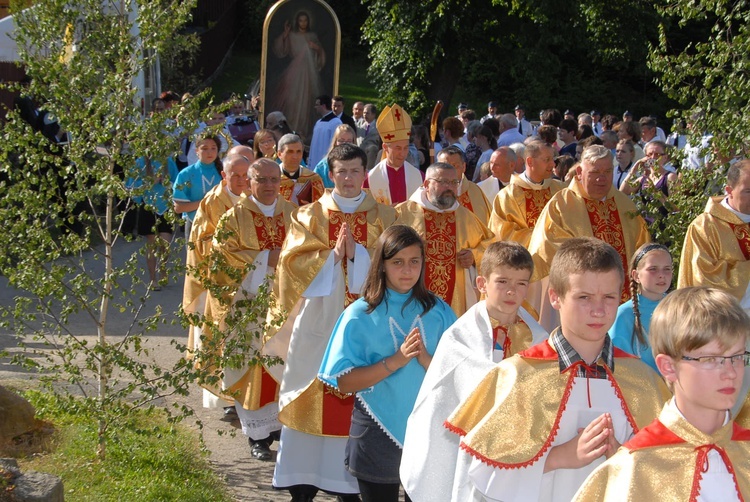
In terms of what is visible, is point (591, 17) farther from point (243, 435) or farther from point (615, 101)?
point (243, 435)

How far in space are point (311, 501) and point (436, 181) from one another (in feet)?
7.47

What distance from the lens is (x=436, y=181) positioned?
7.07 meters

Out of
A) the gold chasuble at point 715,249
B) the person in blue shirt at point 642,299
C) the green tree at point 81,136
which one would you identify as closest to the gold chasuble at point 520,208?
the gold chasuble at point 715,249

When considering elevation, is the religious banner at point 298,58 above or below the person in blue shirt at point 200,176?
above

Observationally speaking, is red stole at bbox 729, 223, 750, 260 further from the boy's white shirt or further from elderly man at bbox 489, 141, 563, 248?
the boy's white shirt

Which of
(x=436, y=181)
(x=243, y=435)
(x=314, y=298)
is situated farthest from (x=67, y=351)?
(x=436, y=181)

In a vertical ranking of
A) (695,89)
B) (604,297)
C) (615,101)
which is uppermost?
(615,101)

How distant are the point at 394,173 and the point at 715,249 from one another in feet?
10.4

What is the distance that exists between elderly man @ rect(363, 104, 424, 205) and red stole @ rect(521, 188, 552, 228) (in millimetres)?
1225

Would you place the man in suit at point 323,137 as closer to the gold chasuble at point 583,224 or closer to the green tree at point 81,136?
the gold chasuble at point 583,224

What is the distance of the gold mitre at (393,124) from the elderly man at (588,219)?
170cm

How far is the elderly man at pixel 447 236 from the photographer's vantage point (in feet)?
23.3

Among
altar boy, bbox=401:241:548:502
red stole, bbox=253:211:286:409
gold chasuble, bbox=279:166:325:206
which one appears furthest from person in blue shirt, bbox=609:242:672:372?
gold chasuble, bbox=279:166:325:206

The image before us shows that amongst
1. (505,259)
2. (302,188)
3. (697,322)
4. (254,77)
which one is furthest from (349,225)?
A: (254,77)
